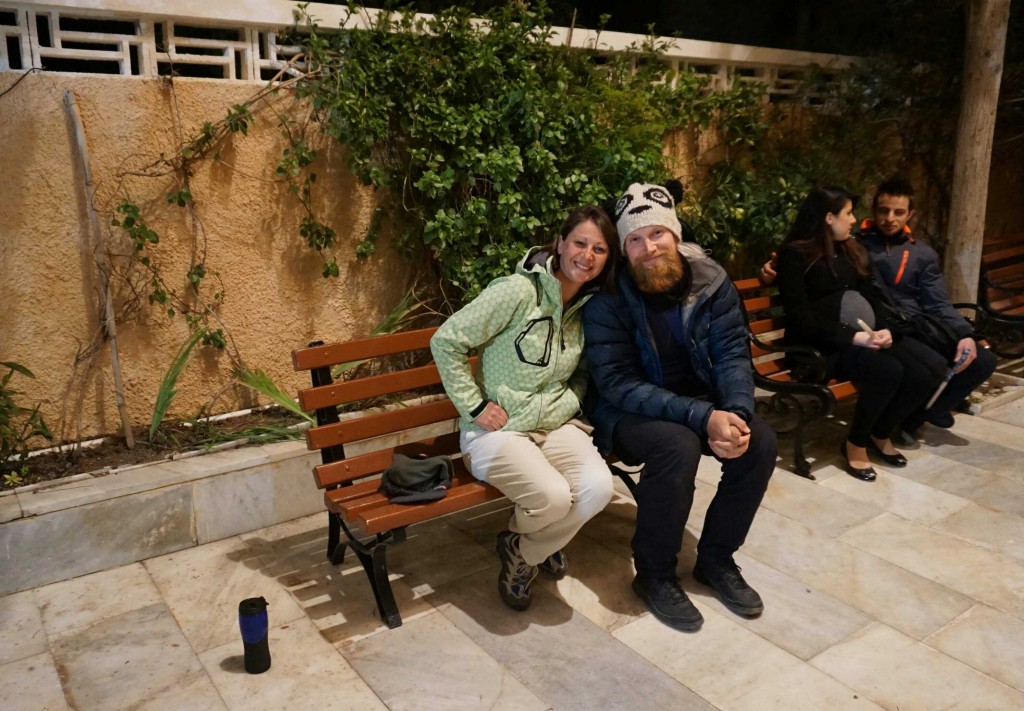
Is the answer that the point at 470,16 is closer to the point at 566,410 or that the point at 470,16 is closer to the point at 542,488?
the point at 566,410

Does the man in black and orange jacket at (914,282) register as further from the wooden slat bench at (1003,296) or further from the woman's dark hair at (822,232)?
the wooden slat bench at (1003,296)

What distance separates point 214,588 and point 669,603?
5.99ft

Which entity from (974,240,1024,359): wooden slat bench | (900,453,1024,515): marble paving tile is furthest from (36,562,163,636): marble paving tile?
(974,240,1024,359): wooden slat bench

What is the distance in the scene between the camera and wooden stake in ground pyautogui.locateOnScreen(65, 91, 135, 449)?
12.5 ft

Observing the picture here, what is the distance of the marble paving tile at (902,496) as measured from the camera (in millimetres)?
4160

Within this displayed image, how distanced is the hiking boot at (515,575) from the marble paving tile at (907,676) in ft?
3.47

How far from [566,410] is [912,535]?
1.79 meters

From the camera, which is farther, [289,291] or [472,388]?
[289,291]

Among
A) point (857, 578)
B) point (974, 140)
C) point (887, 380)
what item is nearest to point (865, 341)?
point (887, 380)

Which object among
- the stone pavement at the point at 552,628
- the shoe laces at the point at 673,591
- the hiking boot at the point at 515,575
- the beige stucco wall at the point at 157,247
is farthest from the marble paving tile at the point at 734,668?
the beige stucco wall at the point at 157,247

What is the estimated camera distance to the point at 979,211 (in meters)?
5.87

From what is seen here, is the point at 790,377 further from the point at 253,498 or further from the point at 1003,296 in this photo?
the point at 1003,296

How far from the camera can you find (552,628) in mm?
3191

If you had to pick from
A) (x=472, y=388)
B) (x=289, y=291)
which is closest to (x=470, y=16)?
(x=289, y=291)
